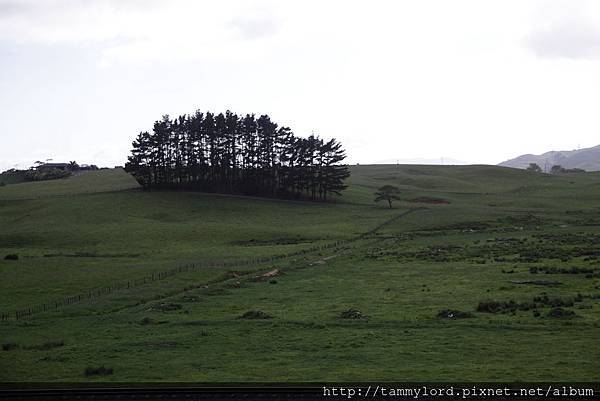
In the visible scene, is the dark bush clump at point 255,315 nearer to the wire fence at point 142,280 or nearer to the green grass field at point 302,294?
the green grass field at point 302,294

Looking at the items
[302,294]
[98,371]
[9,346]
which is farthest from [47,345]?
[302,294]

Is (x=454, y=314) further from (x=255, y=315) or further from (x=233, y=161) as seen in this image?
(x=233, y=161)

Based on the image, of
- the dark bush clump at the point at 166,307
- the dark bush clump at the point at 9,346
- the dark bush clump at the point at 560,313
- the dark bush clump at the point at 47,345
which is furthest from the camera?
the dark bush clump at the point at 166,307

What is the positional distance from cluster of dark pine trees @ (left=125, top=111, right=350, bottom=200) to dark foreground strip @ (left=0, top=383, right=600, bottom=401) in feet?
373

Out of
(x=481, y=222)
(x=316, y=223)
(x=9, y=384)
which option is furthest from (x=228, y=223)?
(x=9, y=384)

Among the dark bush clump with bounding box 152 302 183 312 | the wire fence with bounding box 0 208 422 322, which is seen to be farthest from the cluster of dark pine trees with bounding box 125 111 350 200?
the dark bush clump with bounding box 152 302 183 312

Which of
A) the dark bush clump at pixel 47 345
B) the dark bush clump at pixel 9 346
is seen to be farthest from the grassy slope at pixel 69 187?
the dark bush clump at pixel 47 345

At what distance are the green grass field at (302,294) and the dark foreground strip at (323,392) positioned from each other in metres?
1.57

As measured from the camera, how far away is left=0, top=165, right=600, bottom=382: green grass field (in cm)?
3225

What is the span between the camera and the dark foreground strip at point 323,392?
2609 cm

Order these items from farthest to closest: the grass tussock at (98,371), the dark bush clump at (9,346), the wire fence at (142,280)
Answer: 1. the wire fence at (142,280)
2. the dark bush clump at (9,346)
3. the grass tussock at (98,371)

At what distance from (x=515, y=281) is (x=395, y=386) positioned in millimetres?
31116

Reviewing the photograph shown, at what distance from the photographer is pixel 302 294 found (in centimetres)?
5344

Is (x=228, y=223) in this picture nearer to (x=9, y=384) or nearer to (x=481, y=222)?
(x=481, y=222)
